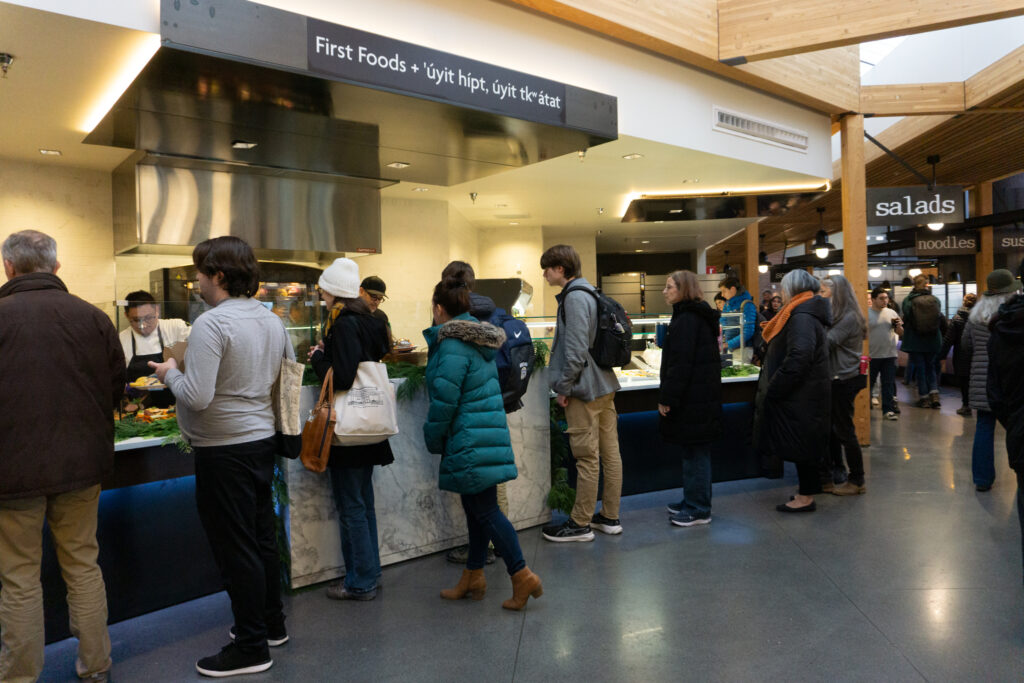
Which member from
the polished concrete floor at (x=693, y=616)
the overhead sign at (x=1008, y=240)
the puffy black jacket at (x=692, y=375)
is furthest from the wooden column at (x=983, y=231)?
the puffy black jacket at (x=692, y=375)

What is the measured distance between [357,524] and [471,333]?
3.51 ft

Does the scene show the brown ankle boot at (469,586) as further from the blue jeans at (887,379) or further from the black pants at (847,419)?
the blue jeans at (887,379)

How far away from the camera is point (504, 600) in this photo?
3428 mm

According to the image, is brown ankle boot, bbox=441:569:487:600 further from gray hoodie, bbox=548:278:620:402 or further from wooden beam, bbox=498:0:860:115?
wooden beam, bbox=498:0:860:115

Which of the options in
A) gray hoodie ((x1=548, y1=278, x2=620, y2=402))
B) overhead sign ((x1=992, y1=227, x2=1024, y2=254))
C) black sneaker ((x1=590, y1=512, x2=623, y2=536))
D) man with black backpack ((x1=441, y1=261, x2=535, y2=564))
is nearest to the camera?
man with black backpack ((x1=441, y1=261, x2=535, y2=564))

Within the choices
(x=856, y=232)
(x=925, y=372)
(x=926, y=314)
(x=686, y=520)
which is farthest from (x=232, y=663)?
(x=925, y=372)

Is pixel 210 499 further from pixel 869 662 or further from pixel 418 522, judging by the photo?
pixel 869 662


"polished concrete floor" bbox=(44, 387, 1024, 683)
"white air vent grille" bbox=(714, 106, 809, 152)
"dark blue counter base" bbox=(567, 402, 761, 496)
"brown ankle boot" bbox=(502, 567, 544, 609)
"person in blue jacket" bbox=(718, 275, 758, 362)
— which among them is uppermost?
"white air vent grille" bbox=(714, 106, 809, 152)

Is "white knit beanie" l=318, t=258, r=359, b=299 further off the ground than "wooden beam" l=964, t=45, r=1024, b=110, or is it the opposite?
"wooden beam" l=964, t=45, r=1024, b=110

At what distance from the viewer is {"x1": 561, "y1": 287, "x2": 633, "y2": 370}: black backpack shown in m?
4.14

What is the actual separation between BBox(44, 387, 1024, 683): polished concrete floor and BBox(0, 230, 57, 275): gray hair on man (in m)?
1.57

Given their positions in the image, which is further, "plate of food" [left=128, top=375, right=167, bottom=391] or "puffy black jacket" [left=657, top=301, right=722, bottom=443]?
"puffy black jacket" [left=657, top=301, right=722, bottom=443]

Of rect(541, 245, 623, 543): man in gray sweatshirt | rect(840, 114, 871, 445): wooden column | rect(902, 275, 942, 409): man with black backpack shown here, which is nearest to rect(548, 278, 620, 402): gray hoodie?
rect(541, 245, 623, 543): man in gray sweatshirt

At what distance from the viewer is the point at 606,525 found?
443 centimetres
